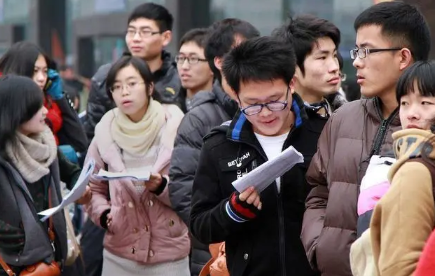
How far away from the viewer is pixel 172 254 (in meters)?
6.44

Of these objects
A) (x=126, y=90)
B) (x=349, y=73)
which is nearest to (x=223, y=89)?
(x=126, y=90)

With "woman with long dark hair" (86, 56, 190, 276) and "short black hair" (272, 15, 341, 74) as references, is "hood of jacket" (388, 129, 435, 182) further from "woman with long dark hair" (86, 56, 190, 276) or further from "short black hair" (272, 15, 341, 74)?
"woman with long dark hair" (86, 56, 190, 276)

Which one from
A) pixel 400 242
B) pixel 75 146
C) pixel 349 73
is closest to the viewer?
pixel 400 242

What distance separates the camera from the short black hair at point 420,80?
12.0ft

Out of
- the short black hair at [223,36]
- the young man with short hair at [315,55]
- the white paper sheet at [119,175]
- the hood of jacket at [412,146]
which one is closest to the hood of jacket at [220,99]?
the short black hair at [223,36]

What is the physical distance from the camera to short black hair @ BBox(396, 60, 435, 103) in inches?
144

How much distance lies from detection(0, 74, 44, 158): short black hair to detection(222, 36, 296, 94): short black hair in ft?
5.95

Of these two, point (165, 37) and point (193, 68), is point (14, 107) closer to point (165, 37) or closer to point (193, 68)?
point (193, 68)

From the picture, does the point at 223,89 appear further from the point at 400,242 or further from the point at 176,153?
the point at 400,242

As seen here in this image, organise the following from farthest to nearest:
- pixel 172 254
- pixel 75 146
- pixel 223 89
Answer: pixel 75 146, pixel 172 254, pixel 223 89

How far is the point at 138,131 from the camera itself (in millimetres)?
6582

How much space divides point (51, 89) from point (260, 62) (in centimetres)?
326

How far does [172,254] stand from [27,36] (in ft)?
38.5

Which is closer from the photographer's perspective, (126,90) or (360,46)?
(360,46)
